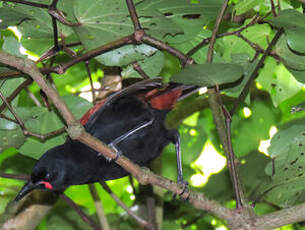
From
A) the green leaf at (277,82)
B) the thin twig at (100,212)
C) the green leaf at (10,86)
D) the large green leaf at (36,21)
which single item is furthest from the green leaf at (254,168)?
the green leaf at (10,86)

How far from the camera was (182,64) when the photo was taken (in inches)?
100

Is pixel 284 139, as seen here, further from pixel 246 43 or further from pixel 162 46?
pixel 162 46

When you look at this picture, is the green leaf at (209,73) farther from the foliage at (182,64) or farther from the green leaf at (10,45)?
the green leaf at (10,45)

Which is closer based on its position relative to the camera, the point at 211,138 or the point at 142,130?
the point at 142,130

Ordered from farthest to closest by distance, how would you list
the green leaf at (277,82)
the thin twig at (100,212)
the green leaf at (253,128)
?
the green leaf at (253,128) → the thin twig at (100,212) → the green leaf at (277,82)

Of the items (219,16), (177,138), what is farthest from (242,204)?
(219,16)

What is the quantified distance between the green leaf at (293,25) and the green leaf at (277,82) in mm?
531

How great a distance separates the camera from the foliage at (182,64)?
2.42 m

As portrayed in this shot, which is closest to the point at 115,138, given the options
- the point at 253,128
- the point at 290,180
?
the point at 290,180

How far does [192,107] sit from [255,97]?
1.85ft

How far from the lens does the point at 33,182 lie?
2.57 metres

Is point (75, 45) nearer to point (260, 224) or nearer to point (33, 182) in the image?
point (33, 182)

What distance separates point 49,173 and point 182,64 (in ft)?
2.78

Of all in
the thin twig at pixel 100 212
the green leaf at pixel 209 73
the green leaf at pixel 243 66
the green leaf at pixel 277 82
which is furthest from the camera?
the thin twig at pixel 100 212
